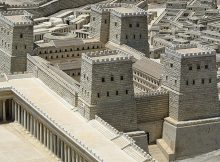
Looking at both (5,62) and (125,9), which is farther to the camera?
(125,9)

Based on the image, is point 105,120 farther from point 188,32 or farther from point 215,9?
point 215,9

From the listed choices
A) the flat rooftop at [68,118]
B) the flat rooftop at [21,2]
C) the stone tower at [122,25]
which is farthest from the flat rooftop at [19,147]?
the flat rooftop at [21,2]

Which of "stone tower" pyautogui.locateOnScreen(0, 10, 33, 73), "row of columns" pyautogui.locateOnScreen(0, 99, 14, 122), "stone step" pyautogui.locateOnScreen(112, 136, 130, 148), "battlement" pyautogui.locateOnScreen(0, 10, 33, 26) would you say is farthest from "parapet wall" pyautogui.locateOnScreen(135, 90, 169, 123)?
"battlement" pyautogui.locateOnScreen(0, 10, 33, 26)

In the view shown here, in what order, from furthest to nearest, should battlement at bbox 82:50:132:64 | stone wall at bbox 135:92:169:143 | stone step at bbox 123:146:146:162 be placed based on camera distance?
stone wall at bbox 135:92:169:143 < battlement at bbox 82:50:132:64 < stone step at bbox 123:146:146:162

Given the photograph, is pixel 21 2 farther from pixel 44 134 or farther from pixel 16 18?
pixel 44 134

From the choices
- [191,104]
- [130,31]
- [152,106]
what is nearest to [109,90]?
[152,106]

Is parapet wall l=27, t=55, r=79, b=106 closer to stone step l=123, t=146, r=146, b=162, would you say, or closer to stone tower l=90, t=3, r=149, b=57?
stone tower l=90, t=3, r=149, b=57

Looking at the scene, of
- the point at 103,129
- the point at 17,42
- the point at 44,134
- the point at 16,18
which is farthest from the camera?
the point at 16,18
